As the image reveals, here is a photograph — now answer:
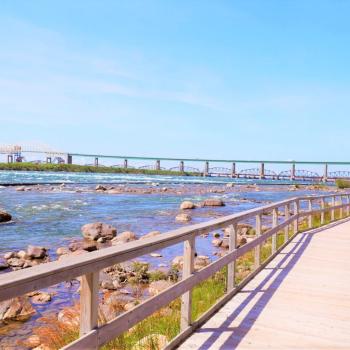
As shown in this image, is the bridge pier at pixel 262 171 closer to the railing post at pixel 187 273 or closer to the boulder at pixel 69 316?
the boulder at pixel 69 316

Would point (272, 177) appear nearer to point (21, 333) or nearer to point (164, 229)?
point (164, 229)

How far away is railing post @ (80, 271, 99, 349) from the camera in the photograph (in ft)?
9.57

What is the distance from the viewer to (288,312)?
5777 mm

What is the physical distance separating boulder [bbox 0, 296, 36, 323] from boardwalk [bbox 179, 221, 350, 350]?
3.79m

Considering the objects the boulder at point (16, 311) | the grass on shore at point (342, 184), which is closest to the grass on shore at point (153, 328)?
the boulder at point (16, 311)

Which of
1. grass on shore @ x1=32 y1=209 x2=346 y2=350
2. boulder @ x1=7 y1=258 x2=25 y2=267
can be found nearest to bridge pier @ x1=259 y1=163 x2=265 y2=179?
boulder @ x1=7 y1=258 x2=25 y2=267

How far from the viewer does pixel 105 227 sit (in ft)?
59.6

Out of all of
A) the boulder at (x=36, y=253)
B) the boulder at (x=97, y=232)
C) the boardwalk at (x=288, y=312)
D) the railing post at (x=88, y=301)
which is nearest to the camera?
the railing post at (x=88, y=301)

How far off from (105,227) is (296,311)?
13.1 metres

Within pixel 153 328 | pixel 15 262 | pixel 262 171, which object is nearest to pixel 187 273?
pixel 153 328

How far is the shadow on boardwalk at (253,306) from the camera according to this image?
4594mm

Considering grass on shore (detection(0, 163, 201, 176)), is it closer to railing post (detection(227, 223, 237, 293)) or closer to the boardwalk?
the boardwalk

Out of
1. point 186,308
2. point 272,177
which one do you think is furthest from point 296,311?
point 272,177

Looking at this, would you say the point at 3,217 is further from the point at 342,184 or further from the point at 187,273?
the point at 342,184
